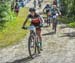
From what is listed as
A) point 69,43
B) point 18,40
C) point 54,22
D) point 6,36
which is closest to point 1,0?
point 54,22

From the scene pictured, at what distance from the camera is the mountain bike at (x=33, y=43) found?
1113cm

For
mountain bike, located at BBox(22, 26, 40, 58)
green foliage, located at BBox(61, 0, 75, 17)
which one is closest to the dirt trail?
mountain bike, located at BBox(22, 26, 40, 58)

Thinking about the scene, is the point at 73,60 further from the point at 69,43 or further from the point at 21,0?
the point at 21,0

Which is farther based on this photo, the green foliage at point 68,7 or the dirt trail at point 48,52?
the green foliage at point 68,7

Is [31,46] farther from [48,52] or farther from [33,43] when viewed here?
[48,52]

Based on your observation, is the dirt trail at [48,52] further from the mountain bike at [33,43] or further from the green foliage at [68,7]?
the green foliage at [68,7]

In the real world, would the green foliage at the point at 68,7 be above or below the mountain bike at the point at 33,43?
below

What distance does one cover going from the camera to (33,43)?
11383 millimetres

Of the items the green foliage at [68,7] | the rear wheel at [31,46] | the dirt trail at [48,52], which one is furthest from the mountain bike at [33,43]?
the green foliage at [68,7]

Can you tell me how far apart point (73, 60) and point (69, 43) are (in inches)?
140

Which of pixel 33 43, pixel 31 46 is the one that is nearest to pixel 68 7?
pixel 33 43

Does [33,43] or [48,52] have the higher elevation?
[33,43]

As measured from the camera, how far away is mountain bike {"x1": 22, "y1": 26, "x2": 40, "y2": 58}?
1113 centimetres

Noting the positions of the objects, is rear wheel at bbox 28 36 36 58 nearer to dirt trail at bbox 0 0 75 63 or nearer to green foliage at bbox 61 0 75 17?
dirt trail at bbox 0 0 75 63
